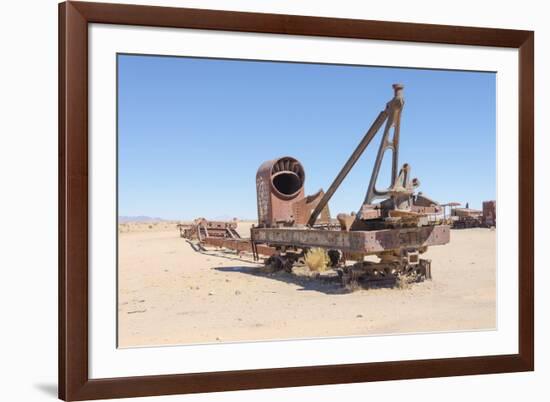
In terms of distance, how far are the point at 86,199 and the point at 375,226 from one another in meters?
→ 4.50

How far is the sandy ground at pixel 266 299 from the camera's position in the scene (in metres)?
7.35

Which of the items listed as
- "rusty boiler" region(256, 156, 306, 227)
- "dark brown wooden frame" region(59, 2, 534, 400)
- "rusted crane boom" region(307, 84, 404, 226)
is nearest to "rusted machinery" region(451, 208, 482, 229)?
"rusted crane boom" region(307, 84, 404, 226)

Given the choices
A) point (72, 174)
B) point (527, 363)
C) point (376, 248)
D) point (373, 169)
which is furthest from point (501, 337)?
point (72, 174)

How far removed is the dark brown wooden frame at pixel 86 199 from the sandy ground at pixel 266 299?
0.41m

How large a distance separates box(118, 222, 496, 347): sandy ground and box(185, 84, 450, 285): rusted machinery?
41 centimetres

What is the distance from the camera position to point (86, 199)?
6887 millimetres

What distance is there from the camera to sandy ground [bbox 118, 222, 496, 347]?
24.1ft

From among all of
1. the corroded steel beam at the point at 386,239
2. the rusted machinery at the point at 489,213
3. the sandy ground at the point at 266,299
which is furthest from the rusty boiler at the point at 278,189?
the rusted machinery at the point at 489,213

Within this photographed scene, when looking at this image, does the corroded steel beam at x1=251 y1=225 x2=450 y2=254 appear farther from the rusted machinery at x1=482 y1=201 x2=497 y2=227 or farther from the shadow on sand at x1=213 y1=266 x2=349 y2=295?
the rusted machinery at x1=482 y1=201 x2=497 y2=227

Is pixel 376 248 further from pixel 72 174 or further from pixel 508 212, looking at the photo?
pixel 72 174

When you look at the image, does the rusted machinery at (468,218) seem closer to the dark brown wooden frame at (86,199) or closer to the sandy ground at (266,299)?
the sandy ground at (266,299)

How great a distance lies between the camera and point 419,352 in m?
7.93

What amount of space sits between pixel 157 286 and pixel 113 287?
2.30 feet

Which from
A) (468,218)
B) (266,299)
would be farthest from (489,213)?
(266,299)
